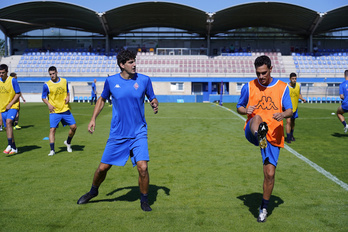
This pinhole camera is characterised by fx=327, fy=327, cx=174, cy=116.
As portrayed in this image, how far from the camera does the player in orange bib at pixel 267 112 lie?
400cm

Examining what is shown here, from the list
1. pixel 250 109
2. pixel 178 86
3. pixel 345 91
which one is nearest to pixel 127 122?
pixel 250 109

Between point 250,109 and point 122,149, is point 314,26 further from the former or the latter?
point 122,149

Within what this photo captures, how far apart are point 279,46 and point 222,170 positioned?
164 feet

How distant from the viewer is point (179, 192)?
16.7 feet

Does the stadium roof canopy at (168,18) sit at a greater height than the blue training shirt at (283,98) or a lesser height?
greater

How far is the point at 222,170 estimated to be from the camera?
6.49 meters

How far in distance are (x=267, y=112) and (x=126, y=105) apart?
183 centimetres

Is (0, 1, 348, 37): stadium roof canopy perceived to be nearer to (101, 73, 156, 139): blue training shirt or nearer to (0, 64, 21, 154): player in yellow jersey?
(0, 64, 21, 154): player in yellow jersey

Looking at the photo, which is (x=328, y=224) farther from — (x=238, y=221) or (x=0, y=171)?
(x=0, y=171)

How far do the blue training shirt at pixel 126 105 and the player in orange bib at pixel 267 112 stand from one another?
1353 mm

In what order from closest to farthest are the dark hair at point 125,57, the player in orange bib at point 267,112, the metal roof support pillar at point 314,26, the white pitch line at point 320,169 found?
the player in orange bib at point 267,112 → the dark hair at point 125,57 → the white pitch line at point 320,169 → the metal roof support pillar at point 314,26

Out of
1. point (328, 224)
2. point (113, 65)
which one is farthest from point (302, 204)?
point (113, 65)

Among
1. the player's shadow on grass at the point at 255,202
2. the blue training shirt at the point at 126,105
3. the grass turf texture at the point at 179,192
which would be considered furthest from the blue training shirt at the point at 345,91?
the blue training shirt at the point at 126,105

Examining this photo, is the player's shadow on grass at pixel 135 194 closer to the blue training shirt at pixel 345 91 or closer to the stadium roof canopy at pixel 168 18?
the blue training shirt at pixel 345 91
